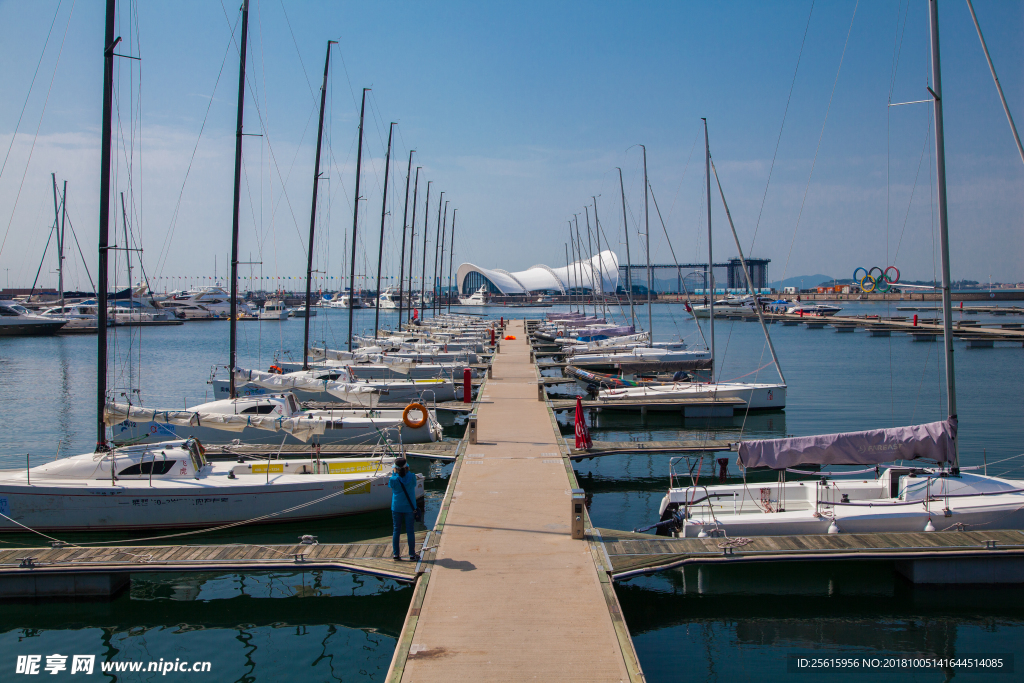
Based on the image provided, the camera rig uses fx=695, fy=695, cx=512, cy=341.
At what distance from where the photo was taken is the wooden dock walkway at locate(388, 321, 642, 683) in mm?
7828

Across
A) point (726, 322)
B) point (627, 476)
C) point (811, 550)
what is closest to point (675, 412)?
point (627, 476)

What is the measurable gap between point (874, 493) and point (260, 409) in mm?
16649

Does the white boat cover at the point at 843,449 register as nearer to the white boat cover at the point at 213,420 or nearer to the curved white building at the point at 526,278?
the white boat cover at the point at 213,420

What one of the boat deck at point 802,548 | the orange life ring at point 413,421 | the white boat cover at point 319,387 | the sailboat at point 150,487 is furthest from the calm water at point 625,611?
the white boat cover at point 319,387

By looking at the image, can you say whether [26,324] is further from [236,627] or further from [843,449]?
[843,449]

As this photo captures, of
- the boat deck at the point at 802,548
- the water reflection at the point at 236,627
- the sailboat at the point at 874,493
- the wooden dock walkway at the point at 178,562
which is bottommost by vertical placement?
the water reflection at the point at 236,627

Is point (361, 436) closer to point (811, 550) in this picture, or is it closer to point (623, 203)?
point (811, 550)

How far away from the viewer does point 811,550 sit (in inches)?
447

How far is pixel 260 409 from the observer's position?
2117 cm

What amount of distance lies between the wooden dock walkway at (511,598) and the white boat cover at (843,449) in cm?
416

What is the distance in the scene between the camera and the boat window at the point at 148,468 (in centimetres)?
1462

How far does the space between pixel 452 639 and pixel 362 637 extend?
3094 millimetres

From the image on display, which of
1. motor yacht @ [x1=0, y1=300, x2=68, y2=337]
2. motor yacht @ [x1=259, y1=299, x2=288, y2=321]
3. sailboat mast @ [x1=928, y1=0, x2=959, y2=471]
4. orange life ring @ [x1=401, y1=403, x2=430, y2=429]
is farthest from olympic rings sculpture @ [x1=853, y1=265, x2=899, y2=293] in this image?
motor yacht @ [x1=259, y1=299, x2=288, y2=321]

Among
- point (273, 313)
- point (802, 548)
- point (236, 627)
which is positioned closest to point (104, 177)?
point (236, 627)
